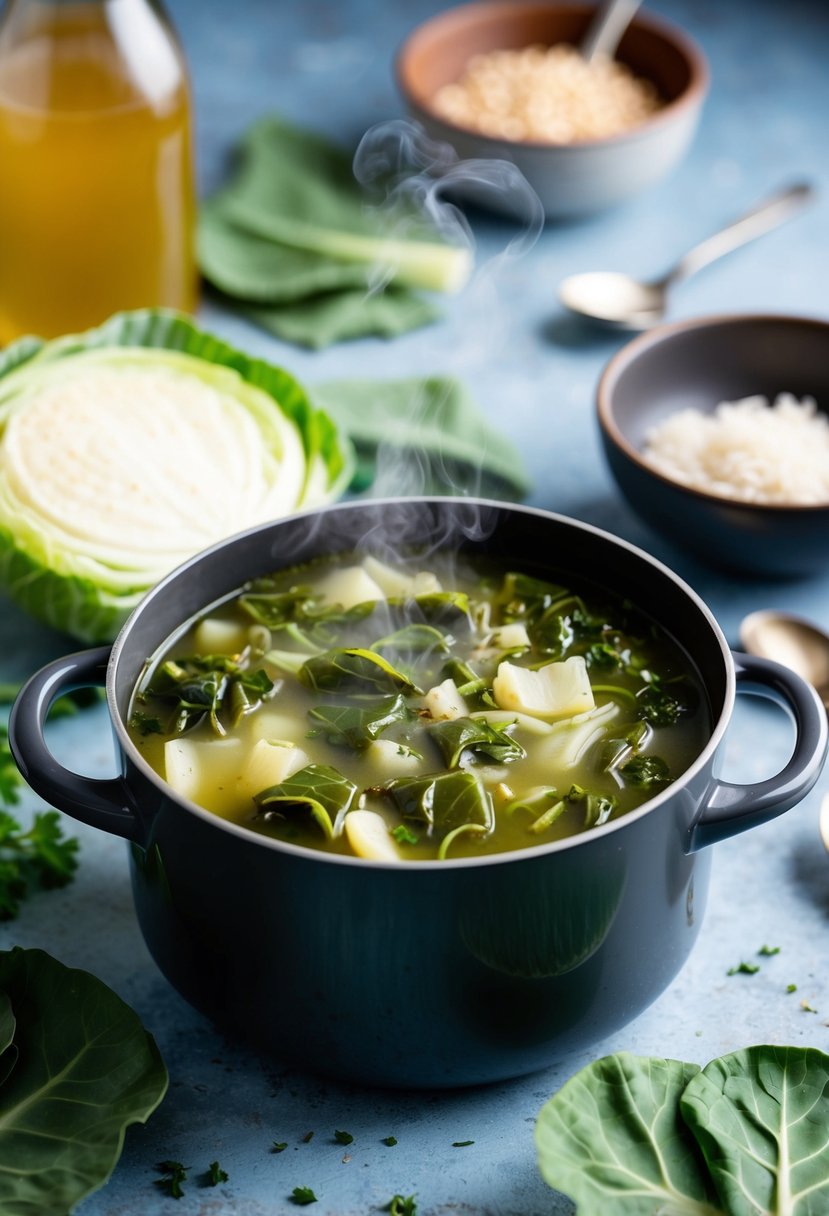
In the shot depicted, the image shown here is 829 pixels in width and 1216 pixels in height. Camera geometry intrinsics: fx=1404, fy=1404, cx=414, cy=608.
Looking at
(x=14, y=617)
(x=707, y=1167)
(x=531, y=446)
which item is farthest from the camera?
(x=531, y=446)

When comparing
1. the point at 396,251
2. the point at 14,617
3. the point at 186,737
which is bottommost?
the point at 14,617

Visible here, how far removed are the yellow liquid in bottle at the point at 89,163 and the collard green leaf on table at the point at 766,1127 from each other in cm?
256

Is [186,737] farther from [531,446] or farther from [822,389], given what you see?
[822,389]

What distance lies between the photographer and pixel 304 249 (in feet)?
13.7

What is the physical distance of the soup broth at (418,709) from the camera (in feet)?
6.47

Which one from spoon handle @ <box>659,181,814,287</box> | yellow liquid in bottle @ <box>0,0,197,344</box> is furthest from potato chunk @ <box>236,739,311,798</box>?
spoon handle @ <box>659,181,814,287</box>

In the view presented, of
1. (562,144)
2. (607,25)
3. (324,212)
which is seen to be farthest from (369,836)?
(607,25)

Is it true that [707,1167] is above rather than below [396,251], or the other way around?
above

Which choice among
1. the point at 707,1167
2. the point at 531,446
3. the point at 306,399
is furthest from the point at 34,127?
the point at 707,1167

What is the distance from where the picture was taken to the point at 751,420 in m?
3.24

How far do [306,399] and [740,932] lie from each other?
164 cm

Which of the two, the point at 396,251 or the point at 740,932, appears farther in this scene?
the point at 396,251

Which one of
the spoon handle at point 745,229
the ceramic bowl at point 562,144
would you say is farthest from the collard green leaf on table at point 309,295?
the spoon handle at point 745,229

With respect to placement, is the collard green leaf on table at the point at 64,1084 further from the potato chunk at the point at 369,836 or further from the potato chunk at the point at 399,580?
the potato chunk at the point at 399,580
